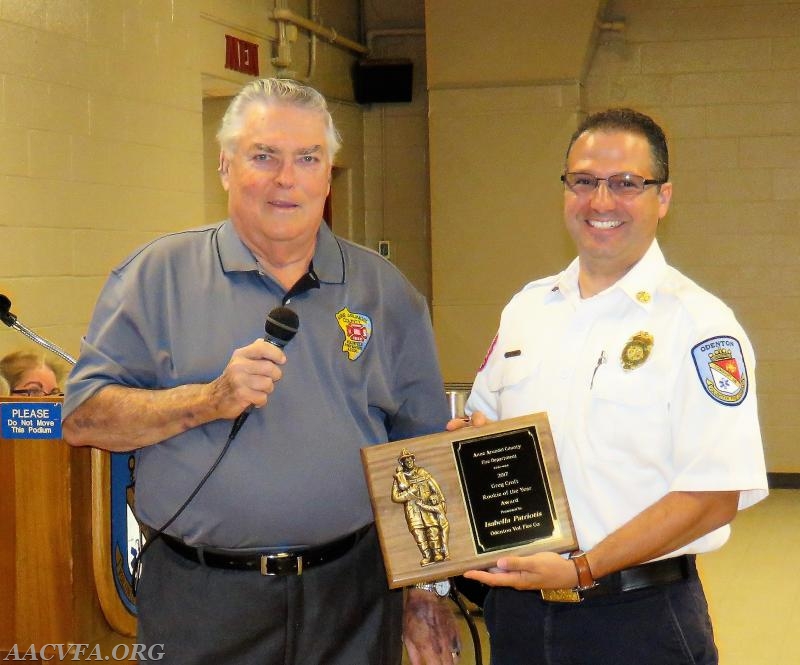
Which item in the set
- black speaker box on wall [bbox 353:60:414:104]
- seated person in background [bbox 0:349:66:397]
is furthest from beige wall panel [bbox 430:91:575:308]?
seated person in background [bbox 0:349:66:397]

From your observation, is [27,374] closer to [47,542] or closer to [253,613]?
[47,542]

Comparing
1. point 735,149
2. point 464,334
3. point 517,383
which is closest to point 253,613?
point 517,383

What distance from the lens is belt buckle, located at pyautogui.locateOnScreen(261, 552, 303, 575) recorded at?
1864 mm

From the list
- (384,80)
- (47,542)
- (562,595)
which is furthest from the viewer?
(384,80)

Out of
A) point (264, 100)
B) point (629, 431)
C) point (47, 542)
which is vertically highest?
point (264, 100)

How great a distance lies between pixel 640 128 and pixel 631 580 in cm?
79

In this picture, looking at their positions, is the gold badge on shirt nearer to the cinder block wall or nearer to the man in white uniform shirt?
the man in white uniform shirt

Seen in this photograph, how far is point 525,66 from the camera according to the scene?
6.76 metres

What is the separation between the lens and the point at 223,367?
1871 millimetres

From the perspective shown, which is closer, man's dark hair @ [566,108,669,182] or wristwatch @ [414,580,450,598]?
man's dark hair @ [566,108,669,182]

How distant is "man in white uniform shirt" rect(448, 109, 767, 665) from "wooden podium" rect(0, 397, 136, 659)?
137 cm

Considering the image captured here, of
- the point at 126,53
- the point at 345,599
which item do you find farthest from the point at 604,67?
the point at 345,599

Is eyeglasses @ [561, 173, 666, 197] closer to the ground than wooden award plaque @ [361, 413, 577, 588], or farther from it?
farther from it

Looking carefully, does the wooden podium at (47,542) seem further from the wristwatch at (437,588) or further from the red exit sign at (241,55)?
the red exit sign at (241,55)
